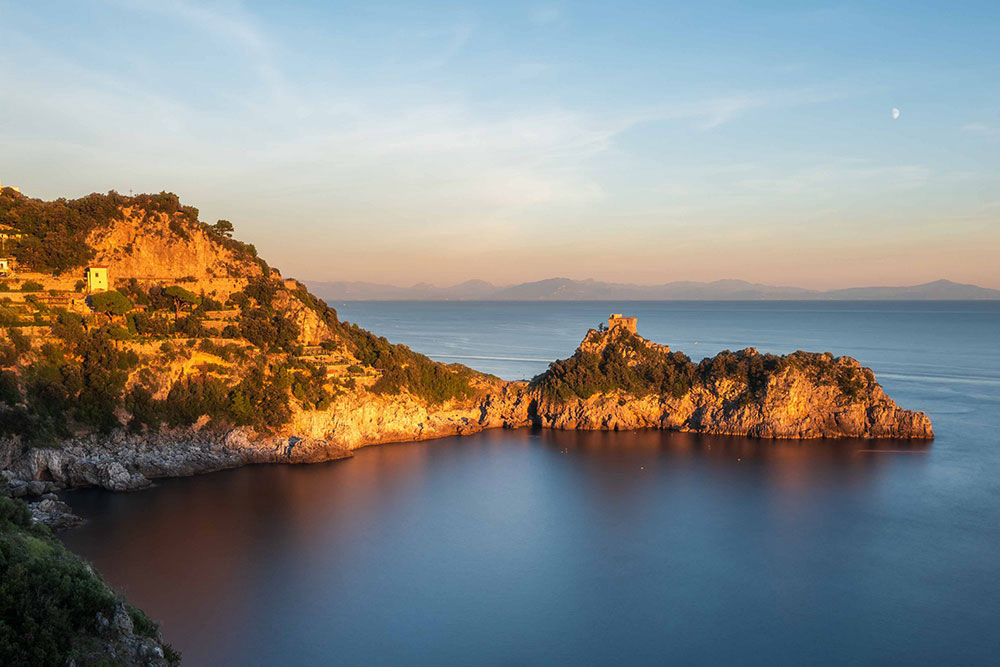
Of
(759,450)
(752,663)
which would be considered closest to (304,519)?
(752,663)

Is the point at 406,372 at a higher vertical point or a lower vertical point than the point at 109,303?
lower

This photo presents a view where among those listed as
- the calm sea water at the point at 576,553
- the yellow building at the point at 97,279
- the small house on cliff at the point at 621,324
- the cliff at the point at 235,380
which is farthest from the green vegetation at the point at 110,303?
the small house on cliff at the point at 621,324

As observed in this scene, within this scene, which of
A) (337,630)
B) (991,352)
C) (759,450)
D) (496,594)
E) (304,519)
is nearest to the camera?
(337,630)

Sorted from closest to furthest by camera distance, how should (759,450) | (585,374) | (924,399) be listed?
(759,450) → (585,374) → (924,399)

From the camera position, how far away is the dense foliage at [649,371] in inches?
1640

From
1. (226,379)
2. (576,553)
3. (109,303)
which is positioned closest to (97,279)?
(109,303)

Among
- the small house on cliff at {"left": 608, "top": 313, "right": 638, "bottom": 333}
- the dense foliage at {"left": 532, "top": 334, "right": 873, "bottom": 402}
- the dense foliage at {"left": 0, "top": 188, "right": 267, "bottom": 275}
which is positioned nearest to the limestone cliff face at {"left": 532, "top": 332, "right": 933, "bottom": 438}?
the dense foliage at {"left": 532, "top": 334, "right": 873, "bottom": 402}

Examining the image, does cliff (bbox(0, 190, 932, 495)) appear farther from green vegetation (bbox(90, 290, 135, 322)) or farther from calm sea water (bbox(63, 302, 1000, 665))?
calm sea water (bbox(63, 302, 1000, 665))

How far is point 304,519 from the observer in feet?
88.5

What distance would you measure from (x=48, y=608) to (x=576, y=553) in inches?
685

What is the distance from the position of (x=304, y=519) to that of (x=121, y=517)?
723 cm

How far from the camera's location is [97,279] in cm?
3844

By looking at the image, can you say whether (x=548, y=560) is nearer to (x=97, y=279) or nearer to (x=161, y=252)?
(x=97, y=279)

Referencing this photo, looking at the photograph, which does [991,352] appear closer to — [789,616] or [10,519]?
[789,616]
